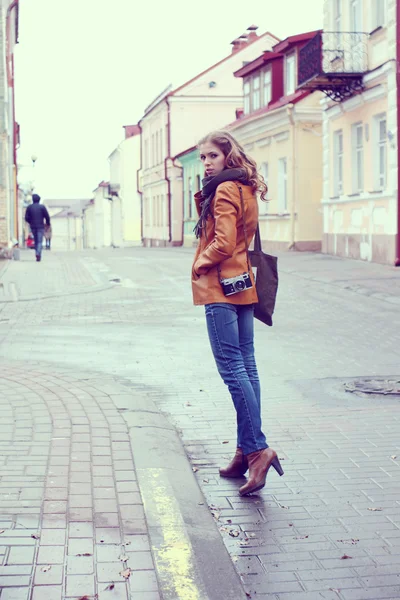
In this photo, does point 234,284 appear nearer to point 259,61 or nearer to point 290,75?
point 290,75

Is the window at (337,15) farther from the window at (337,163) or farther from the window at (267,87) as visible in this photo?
the window at (267,87)

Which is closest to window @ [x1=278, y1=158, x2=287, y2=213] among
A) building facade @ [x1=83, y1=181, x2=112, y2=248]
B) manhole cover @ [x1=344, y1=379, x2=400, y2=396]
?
manhole cover @ [x1=344, y1=379, x2=400, y2=396]

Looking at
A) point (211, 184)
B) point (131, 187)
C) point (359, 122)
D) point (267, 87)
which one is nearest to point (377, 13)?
point (359, 122)

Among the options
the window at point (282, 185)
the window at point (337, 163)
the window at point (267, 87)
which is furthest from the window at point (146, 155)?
the window at point (337, 163)

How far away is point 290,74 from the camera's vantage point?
33.2 m

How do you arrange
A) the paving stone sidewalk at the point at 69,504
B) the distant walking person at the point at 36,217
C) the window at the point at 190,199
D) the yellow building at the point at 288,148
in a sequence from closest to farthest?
1. the paving stone sidewalk at the point at 69,504
2. the distant walking person at the point at 36,217
3. the yellow building at the point at 288,148
4. the window at the point at 190,199

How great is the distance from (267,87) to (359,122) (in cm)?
1107

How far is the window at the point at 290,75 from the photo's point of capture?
32781 millimetres

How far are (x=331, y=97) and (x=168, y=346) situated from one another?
57.1 feet

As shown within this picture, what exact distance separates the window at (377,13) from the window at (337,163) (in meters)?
4.17

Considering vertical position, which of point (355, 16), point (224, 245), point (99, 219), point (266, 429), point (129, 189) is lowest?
point (266, 429)

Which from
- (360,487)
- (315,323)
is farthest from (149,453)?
(315,323)

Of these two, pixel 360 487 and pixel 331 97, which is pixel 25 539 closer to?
pixel 360 487

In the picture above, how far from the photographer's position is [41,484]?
462cm
